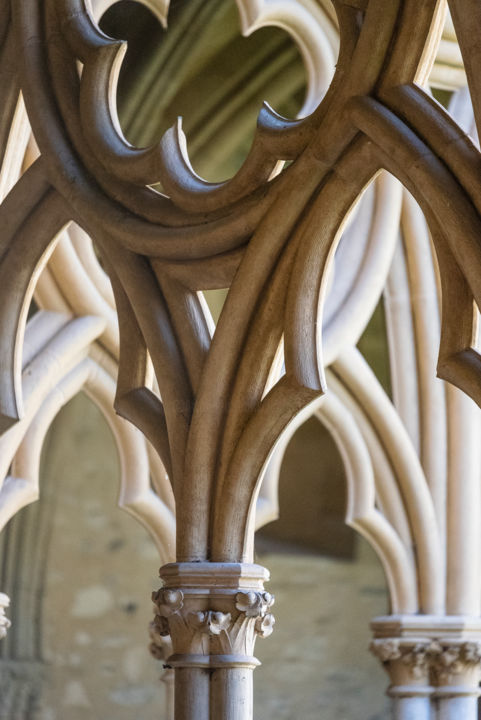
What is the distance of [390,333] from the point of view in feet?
25.3

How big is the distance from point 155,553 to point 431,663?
3474mm

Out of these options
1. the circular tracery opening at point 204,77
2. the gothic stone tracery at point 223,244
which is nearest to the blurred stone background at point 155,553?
the circular tracery opening at point 204,77

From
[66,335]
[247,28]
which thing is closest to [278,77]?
[247,28]

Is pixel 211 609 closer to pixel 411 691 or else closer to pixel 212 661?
pixel 212 661

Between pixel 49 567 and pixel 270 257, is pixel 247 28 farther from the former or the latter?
pixel 49 567

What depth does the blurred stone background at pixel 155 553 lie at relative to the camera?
8.27 metres

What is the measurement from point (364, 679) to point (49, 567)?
2757mm

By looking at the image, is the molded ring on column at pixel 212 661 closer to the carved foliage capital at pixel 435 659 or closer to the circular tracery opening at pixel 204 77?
the carved foliage capital at pixel 435 659

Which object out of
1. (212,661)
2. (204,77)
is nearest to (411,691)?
(212,661)

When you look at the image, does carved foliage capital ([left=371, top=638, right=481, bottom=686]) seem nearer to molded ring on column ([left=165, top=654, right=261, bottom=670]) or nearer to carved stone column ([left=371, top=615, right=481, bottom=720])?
carved stone column ([left=371, top=615, right=481, bottom=720])

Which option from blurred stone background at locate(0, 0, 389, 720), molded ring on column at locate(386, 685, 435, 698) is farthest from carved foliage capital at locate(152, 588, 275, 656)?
blurred stone background at locate(0, 0, 389, 720)

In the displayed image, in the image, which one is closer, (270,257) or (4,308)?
(270,257)

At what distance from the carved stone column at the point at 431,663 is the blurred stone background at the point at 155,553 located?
1.52 m

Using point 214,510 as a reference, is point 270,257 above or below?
above
